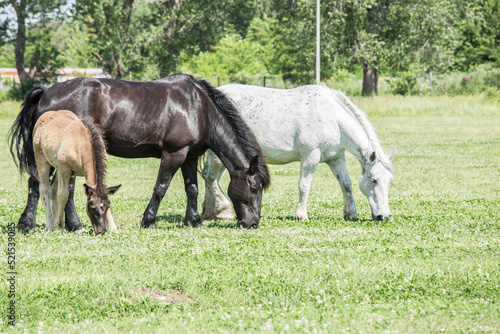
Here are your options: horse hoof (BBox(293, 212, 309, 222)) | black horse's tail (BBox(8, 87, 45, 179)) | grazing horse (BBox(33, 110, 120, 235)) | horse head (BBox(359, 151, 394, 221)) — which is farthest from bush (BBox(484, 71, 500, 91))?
grazing horse (BBox(33, 110, 120, 235))

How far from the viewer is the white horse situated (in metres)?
10.5

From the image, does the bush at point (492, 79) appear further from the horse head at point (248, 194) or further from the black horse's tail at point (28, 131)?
the black horse's tail at point (28, 131)

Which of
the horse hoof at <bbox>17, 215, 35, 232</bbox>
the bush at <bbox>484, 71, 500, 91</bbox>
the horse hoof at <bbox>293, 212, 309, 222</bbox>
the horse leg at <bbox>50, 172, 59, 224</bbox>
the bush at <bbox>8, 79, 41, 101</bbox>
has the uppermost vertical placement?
the horse leg at <bbox>50, 172, 59, 224</bbox>

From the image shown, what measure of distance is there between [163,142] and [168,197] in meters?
4.34

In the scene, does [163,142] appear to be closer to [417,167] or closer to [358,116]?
[358,116]

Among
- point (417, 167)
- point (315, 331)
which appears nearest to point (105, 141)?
point (315, 331)

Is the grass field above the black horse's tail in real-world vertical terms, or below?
below

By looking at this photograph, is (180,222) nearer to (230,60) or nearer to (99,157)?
(99,157)

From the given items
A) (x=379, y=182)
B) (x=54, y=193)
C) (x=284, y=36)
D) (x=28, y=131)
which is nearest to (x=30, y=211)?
(x=54, y=193)

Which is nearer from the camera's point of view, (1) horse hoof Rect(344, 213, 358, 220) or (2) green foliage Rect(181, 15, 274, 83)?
(1) horse hoof Rect(344, 213, 358, 220)

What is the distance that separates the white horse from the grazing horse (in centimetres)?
273

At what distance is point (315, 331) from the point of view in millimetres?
5332

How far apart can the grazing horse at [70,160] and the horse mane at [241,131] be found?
6.94 feet

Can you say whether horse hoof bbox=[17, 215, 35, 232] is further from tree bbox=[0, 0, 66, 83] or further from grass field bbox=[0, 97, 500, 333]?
tree bbox=[0, 0, 66, 83]
